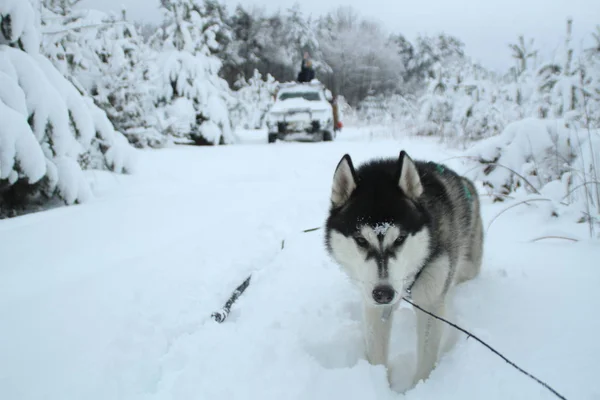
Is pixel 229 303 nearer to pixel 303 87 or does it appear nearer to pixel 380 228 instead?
pixel 380 228

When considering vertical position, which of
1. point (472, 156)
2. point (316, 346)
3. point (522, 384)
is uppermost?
point (472, 156)

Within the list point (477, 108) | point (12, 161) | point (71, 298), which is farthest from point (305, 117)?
point (71, 298)

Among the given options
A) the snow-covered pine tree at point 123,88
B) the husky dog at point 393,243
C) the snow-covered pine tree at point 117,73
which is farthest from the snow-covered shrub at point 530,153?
the snow-covered pine tree at point 123,88

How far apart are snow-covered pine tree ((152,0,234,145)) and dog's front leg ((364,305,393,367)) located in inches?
441

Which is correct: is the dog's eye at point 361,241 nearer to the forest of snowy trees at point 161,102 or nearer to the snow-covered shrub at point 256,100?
the forest of snowy trees at point 161,102

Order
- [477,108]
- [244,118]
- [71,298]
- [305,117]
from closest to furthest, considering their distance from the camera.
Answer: [71,298] → [477,108] → [305,117] → [244,118]

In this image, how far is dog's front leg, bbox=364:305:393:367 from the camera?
180cm

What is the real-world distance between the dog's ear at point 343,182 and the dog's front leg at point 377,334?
579mm

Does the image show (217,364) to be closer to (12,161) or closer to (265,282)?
(265,282)

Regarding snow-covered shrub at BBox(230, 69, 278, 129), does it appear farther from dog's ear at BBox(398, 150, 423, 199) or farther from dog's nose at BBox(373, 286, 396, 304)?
Answer: dog's nose at BBox(373, 286, 396, 304)

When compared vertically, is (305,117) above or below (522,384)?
above

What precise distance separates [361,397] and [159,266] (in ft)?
5.88

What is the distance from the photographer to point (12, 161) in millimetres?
3266

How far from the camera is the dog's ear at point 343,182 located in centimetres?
177
